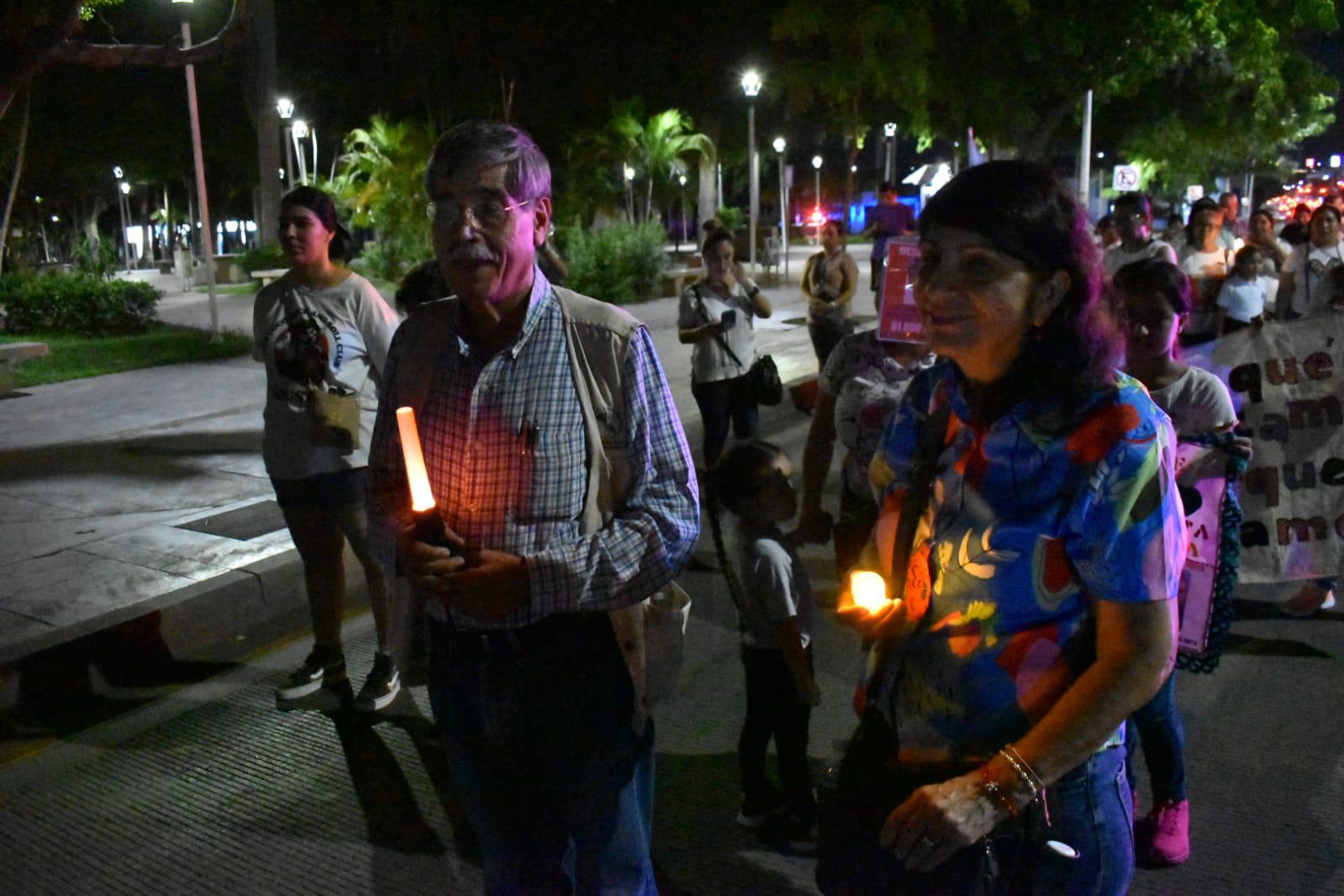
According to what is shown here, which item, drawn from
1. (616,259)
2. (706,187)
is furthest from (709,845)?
(706,187)

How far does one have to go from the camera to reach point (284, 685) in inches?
199

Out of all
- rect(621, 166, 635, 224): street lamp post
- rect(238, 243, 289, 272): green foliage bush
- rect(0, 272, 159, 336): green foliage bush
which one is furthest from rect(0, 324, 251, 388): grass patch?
rect(621, 166, 635, 224): street lamp post

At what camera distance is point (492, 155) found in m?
2.18

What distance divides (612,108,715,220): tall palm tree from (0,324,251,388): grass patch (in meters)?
12.9

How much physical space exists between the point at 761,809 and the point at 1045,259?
8.12 feet

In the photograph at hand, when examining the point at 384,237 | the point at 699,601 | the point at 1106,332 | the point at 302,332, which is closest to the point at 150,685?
the point at 302,332

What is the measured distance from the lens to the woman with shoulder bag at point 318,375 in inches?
174

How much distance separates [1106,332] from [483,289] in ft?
3.72

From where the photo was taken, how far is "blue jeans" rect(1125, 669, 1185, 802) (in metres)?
3.29

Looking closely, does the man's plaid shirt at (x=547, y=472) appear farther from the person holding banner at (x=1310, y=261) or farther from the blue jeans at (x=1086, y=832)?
the person holding banner at (x=1310, y=261)

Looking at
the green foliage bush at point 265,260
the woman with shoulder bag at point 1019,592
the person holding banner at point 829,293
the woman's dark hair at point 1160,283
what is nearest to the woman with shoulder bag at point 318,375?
the woman's dark hair at point 1160,283

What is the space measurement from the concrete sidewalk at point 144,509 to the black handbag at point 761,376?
229 cm

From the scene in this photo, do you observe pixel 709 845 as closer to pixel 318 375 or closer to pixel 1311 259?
pixel 318 375

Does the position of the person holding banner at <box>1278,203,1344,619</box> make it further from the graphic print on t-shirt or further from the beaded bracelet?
the beaded bracelet
